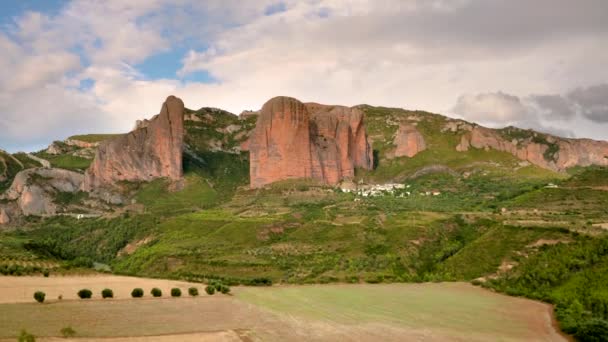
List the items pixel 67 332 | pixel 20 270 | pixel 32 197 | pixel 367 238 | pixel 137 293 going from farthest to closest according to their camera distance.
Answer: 1. pixel 32 197
2. pixel 367 238
3. pixel 20 270
4. pixel 137 293
5. pixel 67 332

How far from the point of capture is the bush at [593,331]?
53.0m

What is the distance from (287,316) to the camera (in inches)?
2331

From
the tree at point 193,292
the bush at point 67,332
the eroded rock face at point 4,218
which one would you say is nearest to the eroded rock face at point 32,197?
the eroded rock face at point 4,218

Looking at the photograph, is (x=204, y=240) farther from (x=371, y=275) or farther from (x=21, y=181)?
(x=21, y=181)

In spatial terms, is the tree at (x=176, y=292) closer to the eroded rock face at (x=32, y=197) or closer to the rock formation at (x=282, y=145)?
the rock formation at (x=282, y=145)

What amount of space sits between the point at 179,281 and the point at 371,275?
94.9 feet

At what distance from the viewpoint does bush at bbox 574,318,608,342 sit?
174ft

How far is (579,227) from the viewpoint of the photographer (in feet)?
307

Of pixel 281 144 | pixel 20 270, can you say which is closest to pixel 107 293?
pixel 20 270

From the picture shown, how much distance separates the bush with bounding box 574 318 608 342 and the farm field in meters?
2.73

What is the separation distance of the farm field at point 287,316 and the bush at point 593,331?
107 inches

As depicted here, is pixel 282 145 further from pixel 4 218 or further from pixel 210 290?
pixel 210 290

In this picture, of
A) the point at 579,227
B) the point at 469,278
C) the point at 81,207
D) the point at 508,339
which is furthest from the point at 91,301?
the point at 81,207

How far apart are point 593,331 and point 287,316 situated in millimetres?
27406
